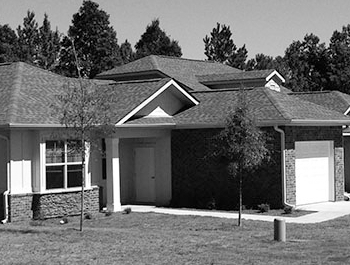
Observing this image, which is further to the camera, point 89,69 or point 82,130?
point 89,69

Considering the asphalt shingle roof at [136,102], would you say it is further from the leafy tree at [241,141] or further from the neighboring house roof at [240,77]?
the neighboring house roof at [240,77]

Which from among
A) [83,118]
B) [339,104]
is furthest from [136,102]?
[339,104]

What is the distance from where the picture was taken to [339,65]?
73.7 m

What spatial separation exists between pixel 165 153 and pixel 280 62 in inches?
2350

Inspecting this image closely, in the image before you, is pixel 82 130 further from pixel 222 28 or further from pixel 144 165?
pixel 222 28

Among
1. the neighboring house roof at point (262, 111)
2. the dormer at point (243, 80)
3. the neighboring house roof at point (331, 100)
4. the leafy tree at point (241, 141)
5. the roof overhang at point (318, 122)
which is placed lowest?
the leafy tree at point (241, 141)

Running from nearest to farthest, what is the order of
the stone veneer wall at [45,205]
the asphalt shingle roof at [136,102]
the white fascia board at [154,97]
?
1. the stone veneer wall at [45,205]
2. the asphalt shingle roof at [136,102]
3. the white fascia board at [154,97]

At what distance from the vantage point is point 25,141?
2120 cm

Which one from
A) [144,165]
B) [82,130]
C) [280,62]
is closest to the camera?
[82,130]

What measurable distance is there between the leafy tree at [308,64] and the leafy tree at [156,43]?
539 inches

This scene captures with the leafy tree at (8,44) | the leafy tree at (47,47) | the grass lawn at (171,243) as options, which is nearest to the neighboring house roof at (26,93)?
the grass lawn at (171,243)

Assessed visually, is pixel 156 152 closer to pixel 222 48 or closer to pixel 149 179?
pixel 149 179

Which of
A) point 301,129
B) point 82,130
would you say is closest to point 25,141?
point 82,130

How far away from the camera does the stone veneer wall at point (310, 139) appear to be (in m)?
23.6
